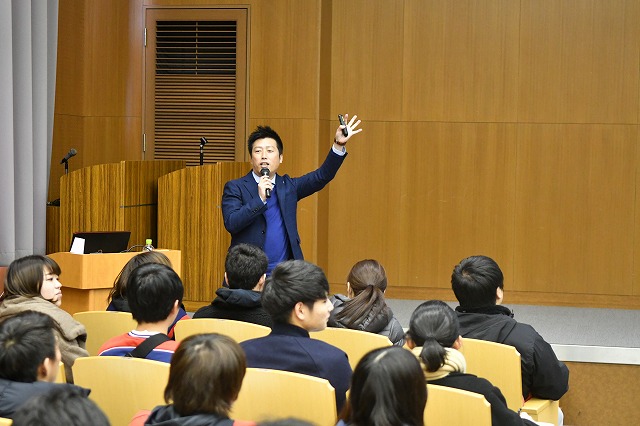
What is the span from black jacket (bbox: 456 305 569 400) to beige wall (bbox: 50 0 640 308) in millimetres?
4319

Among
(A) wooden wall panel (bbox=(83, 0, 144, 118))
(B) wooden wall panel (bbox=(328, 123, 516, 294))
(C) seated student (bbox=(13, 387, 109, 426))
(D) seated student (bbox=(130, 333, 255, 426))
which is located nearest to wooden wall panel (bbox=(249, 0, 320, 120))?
(B) wooden wall panel (bbox=(328, 123, 516, 294))

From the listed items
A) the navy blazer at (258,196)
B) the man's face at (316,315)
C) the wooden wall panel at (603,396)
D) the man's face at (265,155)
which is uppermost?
the man's face at (265,155)

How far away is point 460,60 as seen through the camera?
327 inches

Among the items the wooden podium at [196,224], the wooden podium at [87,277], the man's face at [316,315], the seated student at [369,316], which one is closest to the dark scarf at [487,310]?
the seated student at [369,316]

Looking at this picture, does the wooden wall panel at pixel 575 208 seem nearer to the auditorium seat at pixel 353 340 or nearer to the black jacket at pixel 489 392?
the auditorium seat at pixel 353 340

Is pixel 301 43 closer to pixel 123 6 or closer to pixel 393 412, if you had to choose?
pixel 123 6

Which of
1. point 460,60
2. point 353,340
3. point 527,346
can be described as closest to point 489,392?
point 353,340

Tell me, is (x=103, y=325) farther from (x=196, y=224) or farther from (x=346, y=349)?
(x=196, y=224)

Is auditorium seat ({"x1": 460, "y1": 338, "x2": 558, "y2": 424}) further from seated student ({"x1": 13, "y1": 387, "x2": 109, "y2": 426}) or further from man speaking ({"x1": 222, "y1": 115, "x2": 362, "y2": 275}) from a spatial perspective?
seated student ({"x1": 13, "y1": 387, "x2": 109, "y2": 426})

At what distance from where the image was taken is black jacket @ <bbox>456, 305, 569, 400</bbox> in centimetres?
367

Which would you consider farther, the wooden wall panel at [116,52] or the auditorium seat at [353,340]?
the wooden wall panel at [116,52]

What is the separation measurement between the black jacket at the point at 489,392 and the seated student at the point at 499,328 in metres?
1.02

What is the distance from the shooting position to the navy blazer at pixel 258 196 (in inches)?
196

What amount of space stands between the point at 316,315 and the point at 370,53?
18.7ft
